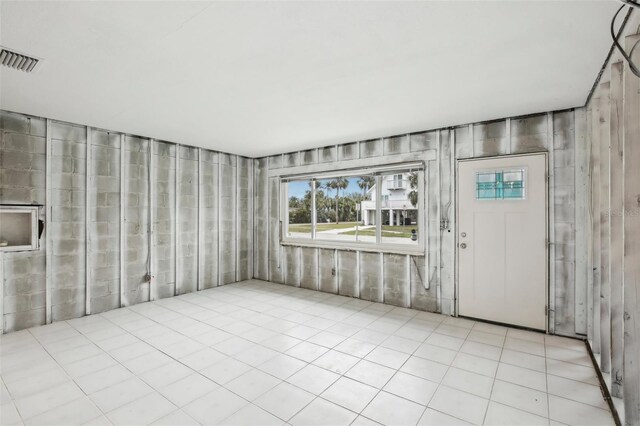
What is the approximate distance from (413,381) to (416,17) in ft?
9.48

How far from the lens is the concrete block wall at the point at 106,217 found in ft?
13.0

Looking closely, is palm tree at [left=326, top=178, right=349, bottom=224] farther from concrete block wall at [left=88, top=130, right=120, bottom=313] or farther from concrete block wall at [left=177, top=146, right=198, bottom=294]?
concrete block wall at [left=88, top=130, right=120, bottom=313]

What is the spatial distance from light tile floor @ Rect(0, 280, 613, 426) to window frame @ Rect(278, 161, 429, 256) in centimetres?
110

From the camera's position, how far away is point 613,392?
244 centimetres

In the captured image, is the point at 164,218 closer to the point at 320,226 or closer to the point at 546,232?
the point at 320,226

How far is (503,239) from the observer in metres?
4.05

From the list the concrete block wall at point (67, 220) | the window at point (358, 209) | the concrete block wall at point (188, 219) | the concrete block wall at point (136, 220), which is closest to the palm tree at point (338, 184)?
the window at point (358, 209)

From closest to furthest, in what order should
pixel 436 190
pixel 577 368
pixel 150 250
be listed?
pixel 577 368 < pixel 436 190 < pixel 150 250

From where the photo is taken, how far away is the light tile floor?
2.30 meters

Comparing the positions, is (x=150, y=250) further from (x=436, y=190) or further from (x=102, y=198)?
(x=436, y=190)

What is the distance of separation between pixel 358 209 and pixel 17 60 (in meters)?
4.57

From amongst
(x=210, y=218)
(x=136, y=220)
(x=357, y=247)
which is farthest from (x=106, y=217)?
(x=357, y=247)

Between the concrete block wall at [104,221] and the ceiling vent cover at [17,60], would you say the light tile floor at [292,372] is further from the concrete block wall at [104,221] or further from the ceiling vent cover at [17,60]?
the ceiling vent cover at [17,60]

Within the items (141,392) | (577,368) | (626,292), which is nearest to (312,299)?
(141,392)
